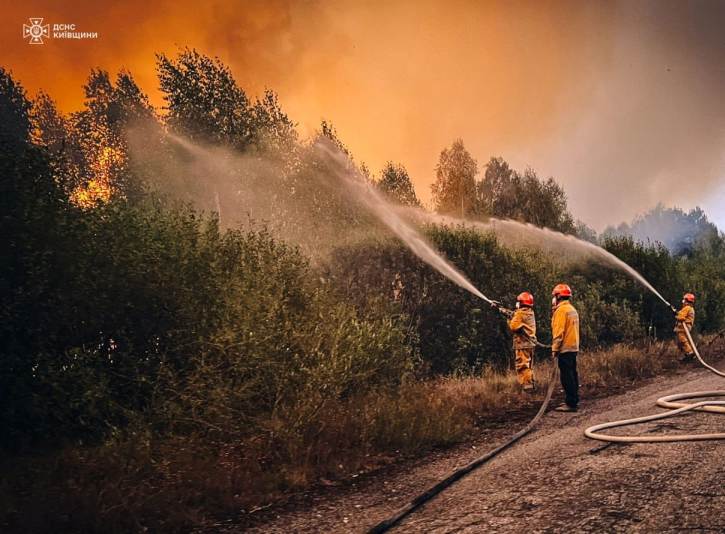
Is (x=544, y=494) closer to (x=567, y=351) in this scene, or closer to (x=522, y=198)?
(x=567, y=351)

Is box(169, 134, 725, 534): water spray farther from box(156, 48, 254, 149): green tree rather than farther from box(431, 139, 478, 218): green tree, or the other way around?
box(431, 139, 478, 218): green tree

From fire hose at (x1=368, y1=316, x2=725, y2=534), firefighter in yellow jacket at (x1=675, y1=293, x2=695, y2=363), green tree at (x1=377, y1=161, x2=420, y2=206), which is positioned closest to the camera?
fire hose at (x1=368, y1=316, x2=725, y2=534)

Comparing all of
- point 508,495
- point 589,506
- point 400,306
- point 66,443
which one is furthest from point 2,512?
point 400,306

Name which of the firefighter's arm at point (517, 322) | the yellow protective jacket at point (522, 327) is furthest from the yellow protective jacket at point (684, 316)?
the firefighter's arm at point (517, 322)

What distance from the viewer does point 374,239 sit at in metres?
13.5

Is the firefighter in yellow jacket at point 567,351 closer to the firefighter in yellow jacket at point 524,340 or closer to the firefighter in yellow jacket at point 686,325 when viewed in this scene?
the firefighter in yellow jacket at point 524,340

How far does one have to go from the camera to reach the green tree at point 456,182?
3883cm

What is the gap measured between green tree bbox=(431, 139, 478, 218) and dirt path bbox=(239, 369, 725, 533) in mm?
32294

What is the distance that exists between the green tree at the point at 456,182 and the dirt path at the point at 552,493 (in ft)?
106

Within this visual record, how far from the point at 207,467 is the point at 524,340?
7768 mm

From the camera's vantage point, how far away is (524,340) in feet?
36.6

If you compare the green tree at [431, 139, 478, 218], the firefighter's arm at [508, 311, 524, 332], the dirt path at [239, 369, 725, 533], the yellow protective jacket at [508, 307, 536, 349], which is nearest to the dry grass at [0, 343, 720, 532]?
the dirt path at [239, 369, 725, 533]

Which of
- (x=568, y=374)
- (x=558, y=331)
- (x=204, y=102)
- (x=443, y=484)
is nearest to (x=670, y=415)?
(x=568, y=374)

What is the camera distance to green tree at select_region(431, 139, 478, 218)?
38.8 meters
